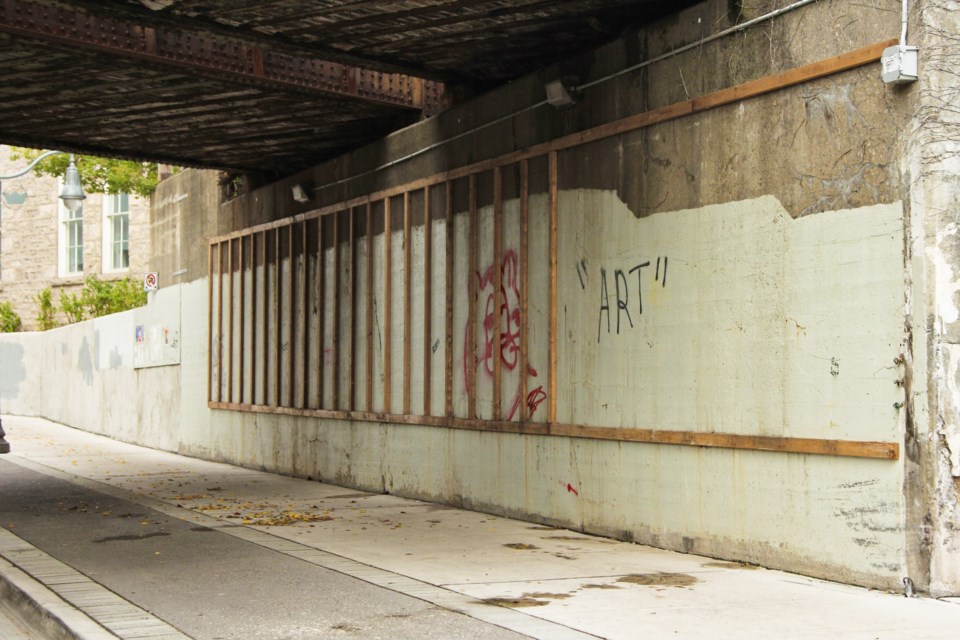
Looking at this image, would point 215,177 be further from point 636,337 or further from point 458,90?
point 636,337

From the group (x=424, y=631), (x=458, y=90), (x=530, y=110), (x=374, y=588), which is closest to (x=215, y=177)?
(x=458, y=90)

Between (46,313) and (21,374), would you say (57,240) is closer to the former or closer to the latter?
(46,313)

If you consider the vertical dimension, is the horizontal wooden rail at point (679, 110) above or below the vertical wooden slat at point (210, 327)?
above

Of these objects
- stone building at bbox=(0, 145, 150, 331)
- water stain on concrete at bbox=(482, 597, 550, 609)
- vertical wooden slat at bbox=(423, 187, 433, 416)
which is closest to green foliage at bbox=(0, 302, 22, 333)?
stone building at bbox=(0, 145, 150, 331)

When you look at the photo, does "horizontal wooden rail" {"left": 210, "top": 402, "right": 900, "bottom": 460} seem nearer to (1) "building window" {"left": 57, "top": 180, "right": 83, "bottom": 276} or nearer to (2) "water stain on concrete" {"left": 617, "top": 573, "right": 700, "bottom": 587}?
(2) "water stain on concrete" {"left": 617, "top": 573, "right": 700, "bottom": 587}

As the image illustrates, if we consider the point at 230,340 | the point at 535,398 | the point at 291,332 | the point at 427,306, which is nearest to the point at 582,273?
the point at 535,398

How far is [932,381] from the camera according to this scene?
7.30 m

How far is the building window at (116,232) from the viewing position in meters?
37.3

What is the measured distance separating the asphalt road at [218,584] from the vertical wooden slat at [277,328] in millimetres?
4758

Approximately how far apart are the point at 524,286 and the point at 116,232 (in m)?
29.0

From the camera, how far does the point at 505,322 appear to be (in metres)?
11.8

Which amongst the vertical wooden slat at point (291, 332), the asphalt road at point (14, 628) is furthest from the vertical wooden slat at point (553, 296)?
the vertical wooden slat at point (291, 332)

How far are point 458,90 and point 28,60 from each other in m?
4.48

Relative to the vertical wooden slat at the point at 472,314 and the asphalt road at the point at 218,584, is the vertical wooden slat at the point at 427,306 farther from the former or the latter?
the asphalt road at the point at 218,584
